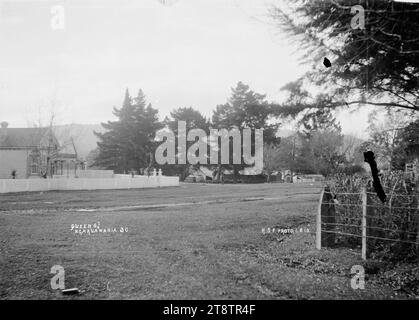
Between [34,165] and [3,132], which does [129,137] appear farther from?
[34,165]

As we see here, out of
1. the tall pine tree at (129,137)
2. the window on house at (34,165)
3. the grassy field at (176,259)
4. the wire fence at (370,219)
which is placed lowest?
the grassy field at (176,259)

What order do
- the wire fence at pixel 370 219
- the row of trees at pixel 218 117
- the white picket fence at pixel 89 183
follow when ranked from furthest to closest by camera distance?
the white picket fence at pixel 89 183, the row of trees at pixel 218 117, the wire fence at pixel 370 219

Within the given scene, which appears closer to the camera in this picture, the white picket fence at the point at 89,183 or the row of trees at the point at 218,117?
the row of trees at the point at 218,117

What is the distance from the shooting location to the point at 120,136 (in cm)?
1064

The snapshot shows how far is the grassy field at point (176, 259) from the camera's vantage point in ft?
15.7

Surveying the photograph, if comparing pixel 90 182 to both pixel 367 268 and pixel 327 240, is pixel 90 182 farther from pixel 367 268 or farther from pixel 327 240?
pixel 367 268

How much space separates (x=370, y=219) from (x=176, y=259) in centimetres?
333

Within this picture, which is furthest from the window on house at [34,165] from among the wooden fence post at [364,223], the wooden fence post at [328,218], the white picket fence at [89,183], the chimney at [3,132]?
the wooden fence post at [364,223]

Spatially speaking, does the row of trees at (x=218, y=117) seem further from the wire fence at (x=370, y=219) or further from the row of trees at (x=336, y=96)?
the wire fence at (x=370, y=219)

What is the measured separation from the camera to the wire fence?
19.2 ft

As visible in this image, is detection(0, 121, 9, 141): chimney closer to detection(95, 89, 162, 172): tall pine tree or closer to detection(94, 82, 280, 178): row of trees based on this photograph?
detection(95, 89, 162, 172): tall pine tree

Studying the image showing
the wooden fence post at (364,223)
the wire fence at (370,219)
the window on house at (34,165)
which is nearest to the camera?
the wire fence at (370,219)

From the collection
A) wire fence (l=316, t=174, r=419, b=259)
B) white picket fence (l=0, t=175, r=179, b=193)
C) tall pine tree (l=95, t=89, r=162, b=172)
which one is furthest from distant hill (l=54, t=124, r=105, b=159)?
wire fence (l=316, t=174, r=419, b=259)
